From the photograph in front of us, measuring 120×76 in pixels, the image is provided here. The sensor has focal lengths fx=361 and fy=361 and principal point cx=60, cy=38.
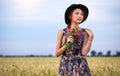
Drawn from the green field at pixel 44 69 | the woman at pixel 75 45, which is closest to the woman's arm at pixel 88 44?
the woman at pixel 75 45

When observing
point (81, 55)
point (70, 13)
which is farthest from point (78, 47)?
point (70, 13)

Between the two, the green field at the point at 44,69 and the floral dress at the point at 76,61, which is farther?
Answer: the green field at the point at 44,69

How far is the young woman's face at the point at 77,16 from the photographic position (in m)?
3.76

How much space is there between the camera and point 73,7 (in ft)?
12.7

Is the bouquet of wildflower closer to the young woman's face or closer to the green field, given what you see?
the young woman's face

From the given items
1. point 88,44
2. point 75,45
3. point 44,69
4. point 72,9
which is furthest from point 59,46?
point 44,69

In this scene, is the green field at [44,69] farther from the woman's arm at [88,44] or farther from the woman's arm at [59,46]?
the woman's arm at [88,44]

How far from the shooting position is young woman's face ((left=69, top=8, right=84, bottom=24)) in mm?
3759

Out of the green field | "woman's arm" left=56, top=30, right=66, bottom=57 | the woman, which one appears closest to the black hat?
the woman

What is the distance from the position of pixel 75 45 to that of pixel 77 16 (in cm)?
31

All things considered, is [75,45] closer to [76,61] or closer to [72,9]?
[76,61]

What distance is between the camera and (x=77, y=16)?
3781 millimetres

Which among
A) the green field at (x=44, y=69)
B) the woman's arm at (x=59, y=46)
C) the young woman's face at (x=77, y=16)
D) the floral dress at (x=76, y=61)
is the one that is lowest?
the green field at (x=44, y=69)

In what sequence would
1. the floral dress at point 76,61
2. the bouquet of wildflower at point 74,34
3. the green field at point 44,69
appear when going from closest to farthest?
the bouquet of wildflower at point 74,34, the floral dress at point 76,61, the green field at point 44,69
